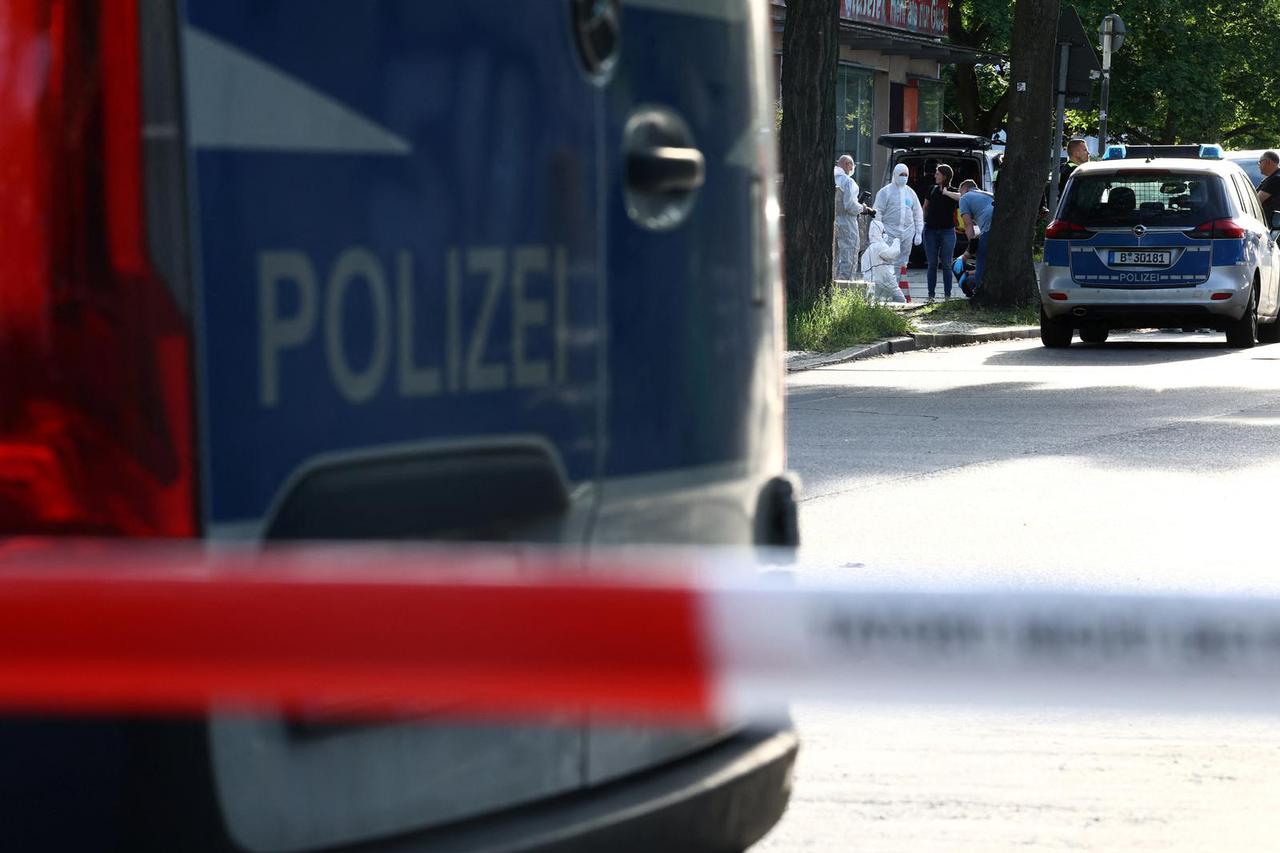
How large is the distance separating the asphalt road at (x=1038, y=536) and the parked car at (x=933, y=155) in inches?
797

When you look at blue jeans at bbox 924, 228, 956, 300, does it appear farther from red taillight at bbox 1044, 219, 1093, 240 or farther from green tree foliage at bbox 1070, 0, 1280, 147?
green tree foliage at bbox 1070, 0, 1280, 147

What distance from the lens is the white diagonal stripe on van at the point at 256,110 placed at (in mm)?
2535

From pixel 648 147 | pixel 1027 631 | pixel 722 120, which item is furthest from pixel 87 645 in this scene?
pixel 722 120

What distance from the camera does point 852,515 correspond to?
365 inches

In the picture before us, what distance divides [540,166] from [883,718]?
10.0 feet

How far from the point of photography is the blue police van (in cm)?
249

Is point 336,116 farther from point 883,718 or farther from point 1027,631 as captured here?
point 883,718

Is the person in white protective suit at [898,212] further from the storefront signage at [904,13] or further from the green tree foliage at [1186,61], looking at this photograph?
the green tree foliage at [1186,61]

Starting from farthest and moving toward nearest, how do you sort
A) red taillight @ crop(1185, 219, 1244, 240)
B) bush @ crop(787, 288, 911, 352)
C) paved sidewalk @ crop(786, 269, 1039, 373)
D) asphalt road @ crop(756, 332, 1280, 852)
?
red taillight @ crop(1185, 219, 1244, 240) < bush @ crop(787, 288, 911, 352) < paved sidewalk @ crop(786, 269, 1039, 373) < asphalt road @ crop(756, 332, 1280, 852)

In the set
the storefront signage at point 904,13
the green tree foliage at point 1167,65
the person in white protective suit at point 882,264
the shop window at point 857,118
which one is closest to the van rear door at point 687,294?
the person in white protective suit at point 882,264

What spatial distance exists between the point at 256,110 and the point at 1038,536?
254 inches

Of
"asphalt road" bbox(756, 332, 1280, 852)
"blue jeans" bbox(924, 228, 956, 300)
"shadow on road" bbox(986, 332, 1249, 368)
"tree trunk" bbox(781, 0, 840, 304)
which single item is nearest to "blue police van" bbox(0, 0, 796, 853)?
"asphalt road" bbox(756, 332, 1280, 852)

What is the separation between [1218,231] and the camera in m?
20.1

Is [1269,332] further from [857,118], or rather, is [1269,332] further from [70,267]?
[857,118]
